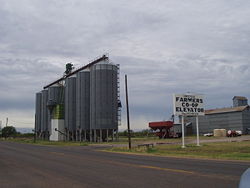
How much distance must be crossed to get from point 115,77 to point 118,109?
660 cm

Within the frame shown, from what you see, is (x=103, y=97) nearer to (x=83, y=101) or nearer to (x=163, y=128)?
(x=83, y=101)

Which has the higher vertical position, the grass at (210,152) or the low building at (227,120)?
the low building at (227,120)

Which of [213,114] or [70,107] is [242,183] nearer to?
[70,107]

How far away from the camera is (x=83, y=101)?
65.7 meters

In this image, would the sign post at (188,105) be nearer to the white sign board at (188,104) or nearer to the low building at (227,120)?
the white sign board at (188,104)

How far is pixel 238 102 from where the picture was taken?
108 m

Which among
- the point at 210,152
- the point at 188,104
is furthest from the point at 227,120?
the point at 210,152

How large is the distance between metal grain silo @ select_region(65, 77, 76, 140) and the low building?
37.7 meters

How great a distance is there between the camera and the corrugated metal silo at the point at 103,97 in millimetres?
59406

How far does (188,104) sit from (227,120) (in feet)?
170

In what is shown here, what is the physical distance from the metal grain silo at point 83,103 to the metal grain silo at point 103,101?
294 cm

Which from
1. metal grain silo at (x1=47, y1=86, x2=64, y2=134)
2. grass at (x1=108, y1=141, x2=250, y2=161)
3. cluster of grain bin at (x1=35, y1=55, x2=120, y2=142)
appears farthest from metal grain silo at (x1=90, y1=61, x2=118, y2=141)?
grass at (x1=108, y1=141, x2=250, y2=161)

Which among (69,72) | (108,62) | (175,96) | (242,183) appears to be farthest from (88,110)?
(242,183)

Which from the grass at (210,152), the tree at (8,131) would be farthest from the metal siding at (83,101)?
the tree at (8,131)
